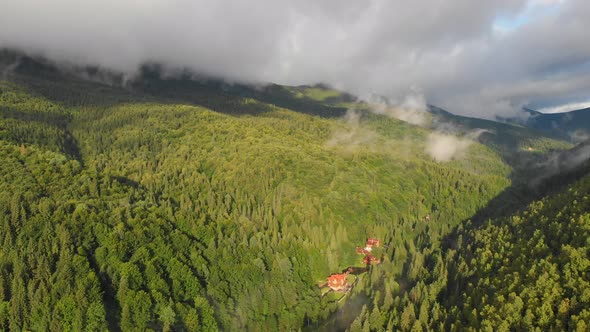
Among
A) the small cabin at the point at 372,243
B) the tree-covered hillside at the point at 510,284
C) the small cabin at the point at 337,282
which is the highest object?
the tree-covered hillside at the point at 510,284

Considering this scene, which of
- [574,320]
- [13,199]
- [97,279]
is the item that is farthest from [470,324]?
[13,199]

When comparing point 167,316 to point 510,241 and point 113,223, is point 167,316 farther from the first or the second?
point 510,241

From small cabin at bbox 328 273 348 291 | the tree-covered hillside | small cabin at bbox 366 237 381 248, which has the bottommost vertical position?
small cabin at bbox 328 273 348 291

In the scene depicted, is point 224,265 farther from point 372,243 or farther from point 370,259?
point 372,243

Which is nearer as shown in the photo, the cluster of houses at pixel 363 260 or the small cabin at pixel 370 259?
the cluster of houses at pixel 363 260

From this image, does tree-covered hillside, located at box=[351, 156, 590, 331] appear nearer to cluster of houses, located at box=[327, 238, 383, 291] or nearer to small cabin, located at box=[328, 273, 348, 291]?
small cabin, located at box=[328, 273, 348, 291]

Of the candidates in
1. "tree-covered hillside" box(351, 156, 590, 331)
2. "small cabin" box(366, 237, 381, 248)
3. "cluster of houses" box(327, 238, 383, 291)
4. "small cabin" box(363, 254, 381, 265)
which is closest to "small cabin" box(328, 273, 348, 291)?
"cluster of houses" box(327, 238, 383, 291)

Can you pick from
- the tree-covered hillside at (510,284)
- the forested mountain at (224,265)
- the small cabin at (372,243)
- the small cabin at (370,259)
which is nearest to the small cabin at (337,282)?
the forested mountain at (224,265)

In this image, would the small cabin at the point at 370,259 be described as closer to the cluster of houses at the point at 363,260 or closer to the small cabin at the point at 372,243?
the cluster of houses at the point at 363,260
